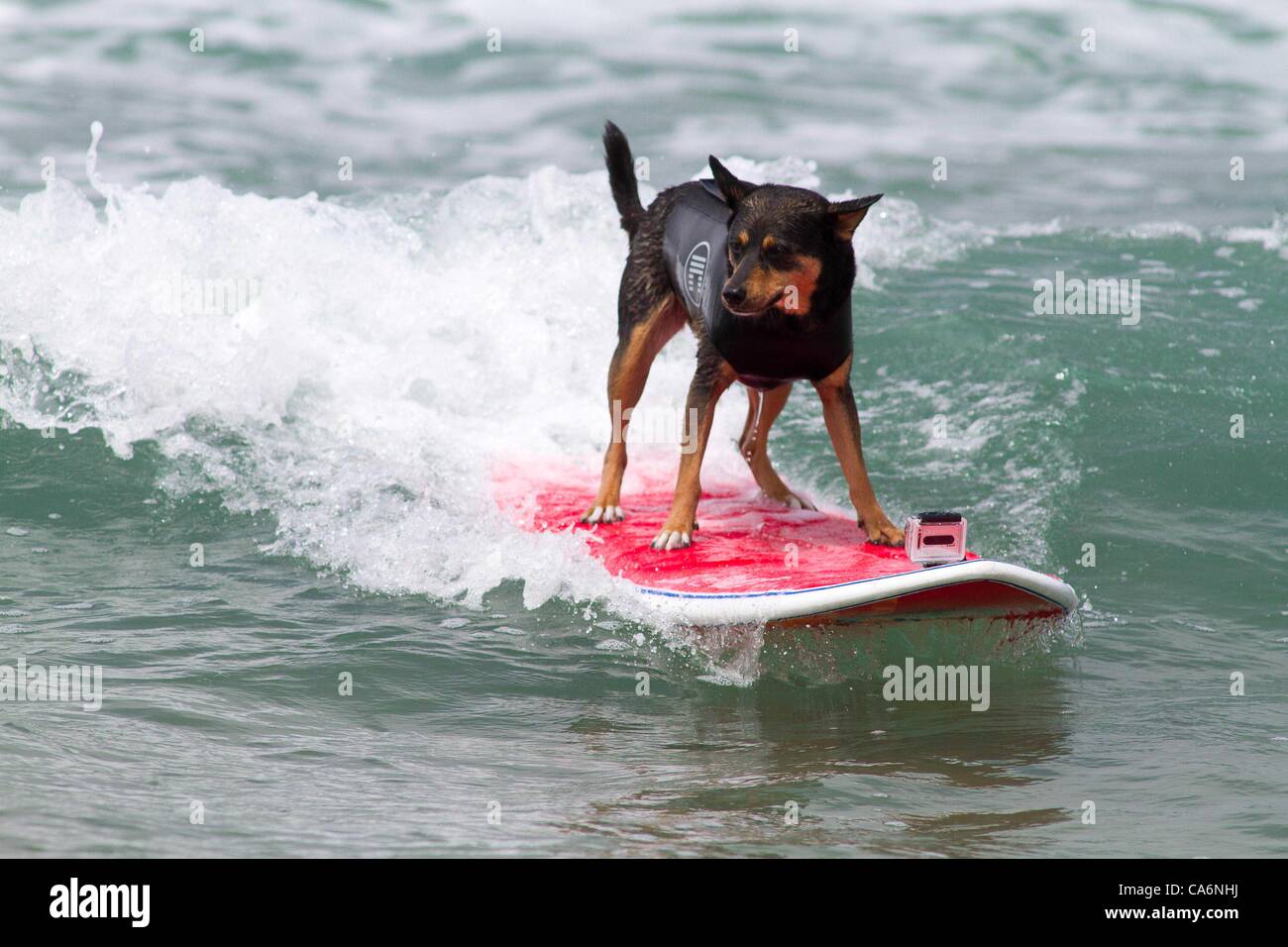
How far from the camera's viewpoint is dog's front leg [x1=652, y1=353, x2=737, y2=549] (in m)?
5.73

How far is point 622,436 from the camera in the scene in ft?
21.5

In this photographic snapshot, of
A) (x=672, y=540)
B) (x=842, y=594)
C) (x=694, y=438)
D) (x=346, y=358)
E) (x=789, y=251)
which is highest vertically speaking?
(x=789, y=251)

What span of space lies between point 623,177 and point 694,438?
5.28 feet

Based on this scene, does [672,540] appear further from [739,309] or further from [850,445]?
[739,309]

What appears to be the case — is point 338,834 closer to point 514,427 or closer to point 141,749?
point 141,749

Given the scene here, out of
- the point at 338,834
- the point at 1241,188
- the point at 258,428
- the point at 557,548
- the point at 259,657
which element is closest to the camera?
the point at 338,834

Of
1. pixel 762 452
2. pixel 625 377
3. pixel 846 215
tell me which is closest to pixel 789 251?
pixel 846 215

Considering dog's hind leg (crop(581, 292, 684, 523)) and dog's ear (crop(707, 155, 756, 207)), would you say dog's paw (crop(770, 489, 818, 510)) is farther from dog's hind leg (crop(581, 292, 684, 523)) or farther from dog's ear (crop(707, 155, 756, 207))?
dog's ear (crop(707, 155, 756, 207))

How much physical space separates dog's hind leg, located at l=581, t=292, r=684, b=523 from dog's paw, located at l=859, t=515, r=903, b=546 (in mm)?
1235

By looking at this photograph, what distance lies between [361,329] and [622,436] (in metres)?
4.00

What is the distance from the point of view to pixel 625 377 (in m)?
6.42

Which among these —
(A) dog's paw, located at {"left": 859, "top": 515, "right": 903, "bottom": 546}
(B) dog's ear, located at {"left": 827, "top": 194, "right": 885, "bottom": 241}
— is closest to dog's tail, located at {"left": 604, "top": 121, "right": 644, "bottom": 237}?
(B) dog's ear, located at {"left": 827, "top": 194, "right": 885, "bottom": 241}

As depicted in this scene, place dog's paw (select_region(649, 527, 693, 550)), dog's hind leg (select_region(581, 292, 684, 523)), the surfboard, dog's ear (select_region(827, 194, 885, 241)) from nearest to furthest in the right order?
dog's ear (select_region(827, 194, 885, 241))
the surfboard
dog's paw (select_region(649, 527, 693, 550))
dog's hind leg (select_region(581, 292, 684, 523))

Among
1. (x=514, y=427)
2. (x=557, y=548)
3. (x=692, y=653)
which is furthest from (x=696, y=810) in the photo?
(x=514, y=427)
